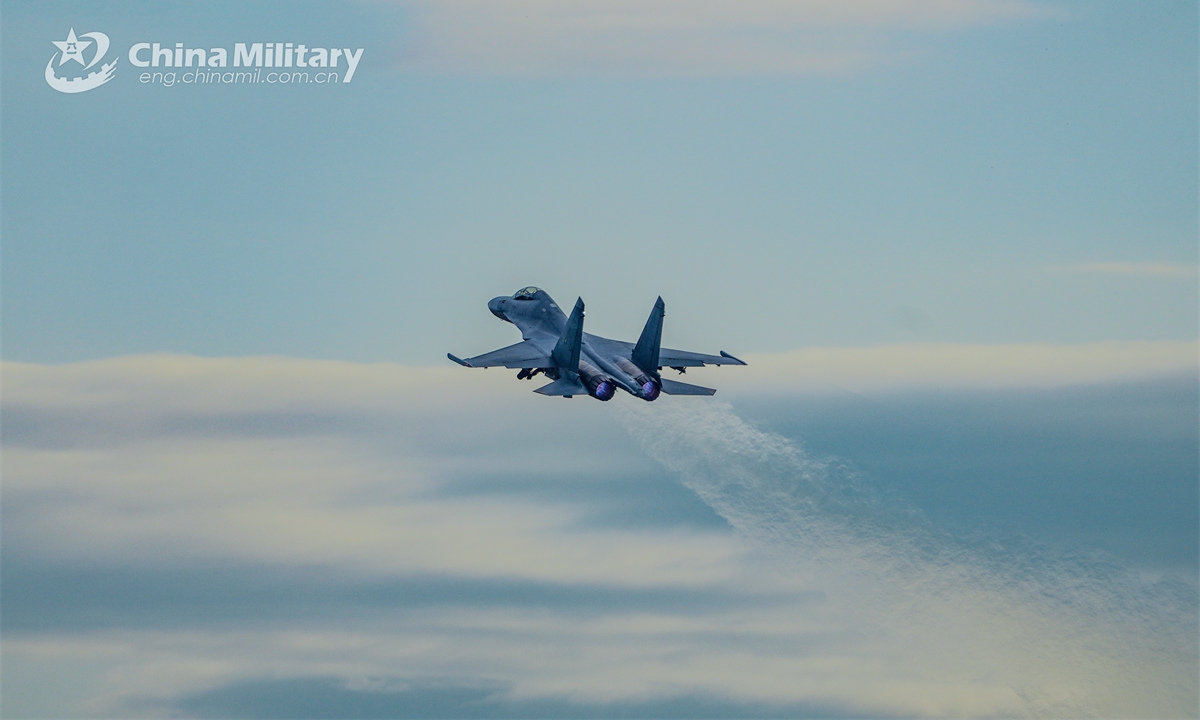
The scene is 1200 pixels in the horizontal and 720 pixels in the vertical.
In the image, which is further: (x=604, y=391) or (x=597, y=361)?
(x=597, y=361)

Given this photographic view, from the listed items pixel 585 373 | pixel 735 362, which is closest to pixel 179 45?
pixel 585 373

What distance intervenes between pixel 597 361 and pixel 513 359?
5898 mm

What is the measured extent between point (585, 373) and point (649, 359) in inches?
133

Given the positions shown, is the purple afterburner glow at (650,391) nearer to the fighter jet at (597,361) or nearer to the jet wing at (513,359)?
the fighter jet at (597,361)

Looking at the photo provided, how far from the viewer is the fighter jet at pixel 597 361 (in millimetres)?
75562

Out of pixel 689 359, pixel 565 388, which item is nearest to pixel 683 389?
pixel 565 388

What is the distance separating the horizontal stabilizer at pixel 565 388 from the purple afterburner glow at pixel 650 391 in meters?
3.25

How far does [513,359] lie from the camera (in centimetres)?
8094

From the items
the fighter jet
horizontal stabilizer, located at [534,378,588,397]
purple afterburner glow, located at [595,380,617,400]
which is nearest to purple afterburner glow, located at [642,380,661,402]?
the fighter jet

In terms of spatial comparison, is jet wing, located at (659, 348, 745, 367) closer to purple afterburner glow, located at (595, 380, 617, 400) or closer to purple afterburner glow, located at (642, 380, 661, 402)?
purple afterburner glow, located at (642, 380, 661, 402)

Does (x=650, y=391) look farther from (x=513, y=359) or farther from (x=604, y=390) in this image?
(x=513, y=359)

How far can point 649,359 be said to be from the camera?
250 ft

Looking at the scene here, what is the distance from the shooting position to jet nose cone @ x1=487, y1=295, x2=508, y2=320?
91.6 metres

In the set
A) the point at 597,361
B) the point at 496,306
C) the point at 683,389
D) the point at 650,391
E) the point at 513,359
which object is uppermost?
the point at 496,306
